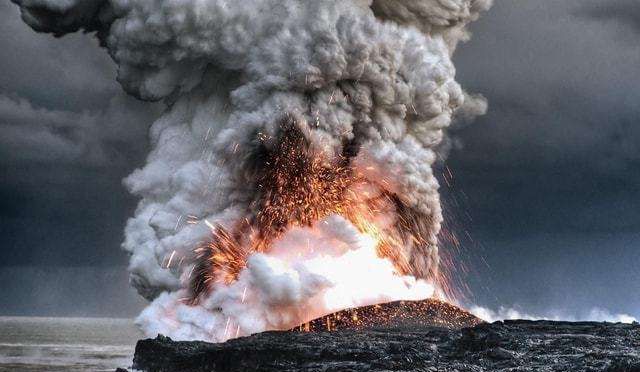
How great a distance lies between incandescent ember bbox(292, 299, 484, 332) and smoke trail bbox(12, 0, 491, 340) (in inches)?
47.7

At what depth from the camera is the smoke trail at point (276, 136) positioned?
60.2 m

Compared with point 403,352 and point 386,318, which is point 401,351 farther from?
point 386,318

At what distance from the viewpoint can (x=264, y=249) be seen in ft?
201

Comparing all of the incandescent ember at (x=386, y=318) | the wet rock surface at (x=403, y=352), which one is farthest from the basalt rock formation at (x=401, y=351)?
the incandescent ember at (x=386, y=318)

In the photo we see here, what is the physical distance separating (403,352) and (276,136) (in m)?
21.1

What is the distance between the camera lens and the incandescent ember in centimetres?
5631

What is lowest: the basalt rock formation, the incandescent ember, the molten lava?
the basalt rock formation

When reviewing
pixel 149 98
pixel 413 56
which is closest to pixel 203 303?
pixel 149 98

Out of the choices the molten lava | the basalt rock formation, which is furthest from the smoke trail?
the basalt rock formation

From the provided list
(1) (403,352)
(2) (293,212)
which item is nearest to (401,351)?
(1) (403,352)

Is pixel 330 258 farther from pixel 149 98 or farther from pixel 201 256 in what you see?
pixel 149 98

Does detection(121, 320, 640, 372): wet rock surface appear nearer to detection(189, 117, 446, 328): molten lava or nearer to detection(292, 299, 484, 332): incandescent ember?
detection(292, 299, 484, 332): incandescent ember

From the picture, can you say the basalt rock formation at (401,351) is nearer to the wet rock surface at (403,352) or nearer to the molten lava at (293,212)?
the wet rock surface at (403,352)

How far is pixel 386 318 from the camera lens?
56969 mm
